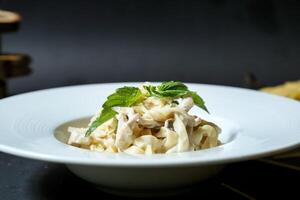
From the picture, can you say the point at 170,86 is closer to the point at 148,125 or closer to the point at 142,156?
the point at 148,125

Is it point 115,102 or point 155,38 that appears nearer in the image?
point 115,102

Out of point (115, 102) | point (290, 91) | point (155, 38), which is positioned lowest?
point (155, 38)

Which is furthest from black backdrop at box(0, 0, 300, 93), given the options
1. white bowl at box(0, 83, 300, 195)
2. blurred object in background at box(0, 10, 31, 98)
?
white bowl at box(0, 83, 300, 195)

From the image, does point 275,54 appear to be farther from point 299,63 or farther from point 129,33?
point 129,33

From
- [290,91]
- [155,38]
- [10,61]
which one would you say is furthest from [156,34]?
[290,91]

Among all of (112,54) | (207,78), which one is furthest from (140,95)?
(112,54)

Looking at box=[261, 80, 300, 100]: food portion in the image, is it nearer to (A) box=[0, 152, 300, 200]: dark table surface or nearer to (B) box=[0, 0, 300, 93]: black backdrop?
(A) box=[0, 152, 300, 200]: dark table surface

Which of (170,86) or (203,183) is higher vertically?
(170,86)

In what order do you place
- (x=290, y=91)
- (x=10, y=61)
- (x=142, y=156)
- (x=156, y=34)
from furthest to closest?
(x=156, y=34)
(x=10, y=61)
(x=290, y=91)
(x=142, y=156)
